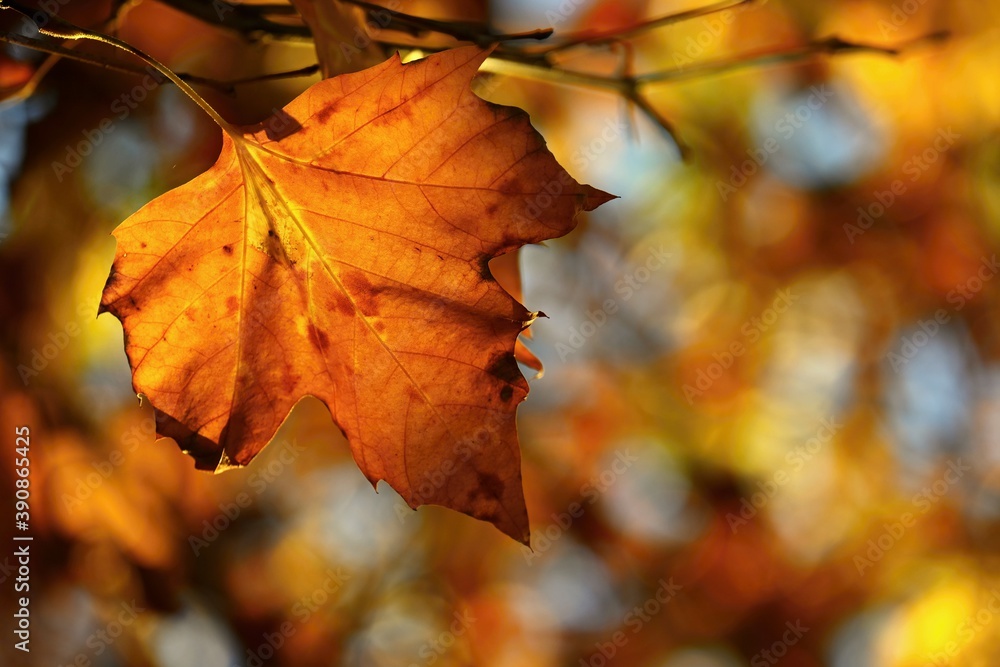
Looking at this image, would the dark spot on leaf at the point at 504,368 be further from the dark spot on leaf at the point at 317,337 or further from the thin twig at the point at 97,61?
the thin twig at the point at 97,61

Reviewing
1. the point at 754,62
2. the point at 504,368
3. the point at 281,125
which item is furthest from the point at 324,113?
the point at 754,62

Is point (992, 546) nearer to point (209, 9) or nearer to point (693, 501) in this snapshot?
point (693, 501)

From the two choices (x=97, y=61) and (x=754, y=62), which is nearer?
(x=97, y=61)

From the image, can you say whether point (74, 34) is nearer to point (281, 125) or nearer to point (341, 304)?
point (281, 125)

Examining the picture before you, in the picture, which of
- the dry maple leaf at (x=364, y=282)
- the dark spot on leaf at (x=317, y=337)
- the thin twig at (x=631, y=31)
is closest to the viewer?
the dry maple leaf at (x=364, y=282)

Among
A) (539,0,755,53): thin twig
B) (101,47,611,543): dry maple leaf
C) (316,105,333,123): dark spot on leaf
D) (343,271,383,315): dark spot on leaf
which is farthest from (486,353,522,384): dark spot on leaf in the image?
(539,0,755,53): thin twig

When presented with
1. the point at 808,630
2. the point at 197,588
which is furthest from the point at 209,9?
the point at 808,630

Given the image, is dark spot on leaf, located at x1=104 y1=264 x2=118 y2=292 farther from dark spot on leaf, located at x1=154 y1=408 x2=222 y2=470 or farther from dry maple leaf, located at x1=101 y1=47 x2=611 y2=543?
dark spot on leaf, located at x1=154 y1=408 x2=222 y2=470

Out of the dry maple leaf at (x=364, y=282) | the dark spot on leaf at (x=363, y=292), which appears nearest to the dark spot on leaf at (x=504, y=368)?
the dry maple leaf at (x=364, y=282)
